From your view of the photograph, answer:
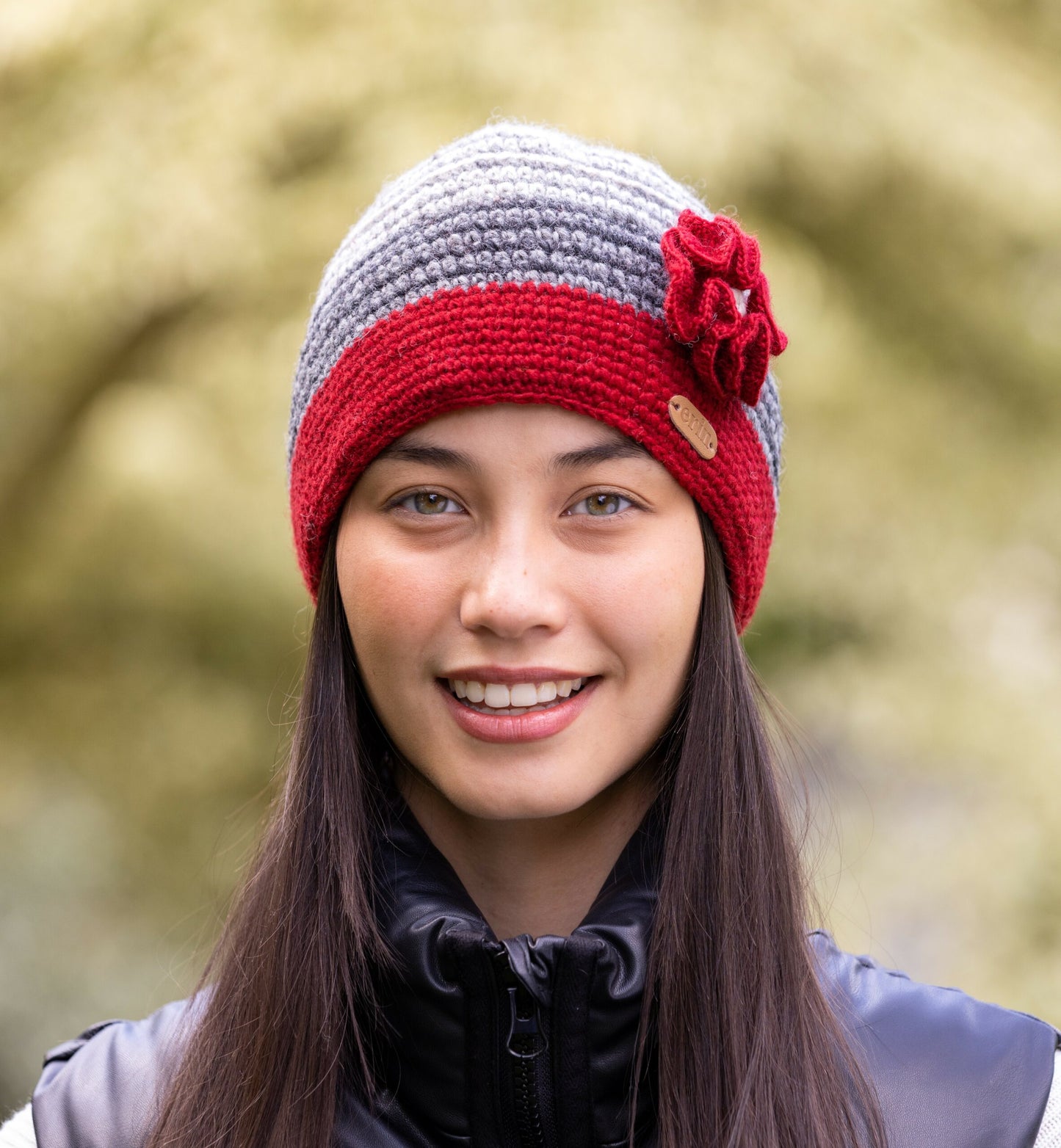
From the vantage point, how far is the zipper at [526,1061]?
1501mm

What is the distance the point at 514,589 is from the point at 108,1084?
87 cm

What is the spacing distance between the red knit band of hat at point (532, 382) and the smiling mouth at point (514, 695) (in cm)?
29

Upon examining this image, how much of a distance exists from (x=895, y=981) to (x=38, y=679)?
2257mm

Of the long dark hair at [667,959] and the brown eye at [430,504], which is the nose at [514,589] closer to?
the brown eye at [430,504]

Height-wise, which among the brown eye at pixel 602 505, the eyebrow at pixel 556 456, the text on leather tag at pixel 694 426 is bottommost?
the brown eye at pixel 602 505

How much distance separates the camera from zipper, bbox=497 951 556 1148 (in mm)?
1501

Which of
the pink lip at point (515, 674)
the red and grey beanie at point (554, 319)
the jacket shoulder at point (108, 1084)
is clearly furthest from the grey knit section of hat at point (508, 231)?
the jacket shoulder at point (108, 1084)

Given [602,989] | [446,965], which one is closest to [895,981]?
[602,989]

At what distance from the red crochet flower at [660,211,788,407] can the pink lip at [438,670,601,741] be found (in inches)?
16.9

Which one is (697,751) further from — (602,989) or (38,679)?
(38,679)

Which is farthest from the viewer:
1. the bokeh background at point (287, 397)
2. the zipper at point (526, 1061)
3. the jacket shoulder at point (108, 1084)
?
the bokeh background at point (287, 397)

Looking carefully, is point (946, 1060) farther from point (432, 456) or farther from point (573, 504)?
point (432, 456)

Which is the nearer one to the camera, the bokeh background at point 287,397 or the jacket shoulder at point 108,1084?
the jacket shoulder at point 108,1084

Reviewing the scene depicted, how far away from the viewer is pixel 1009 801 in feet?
10.5
